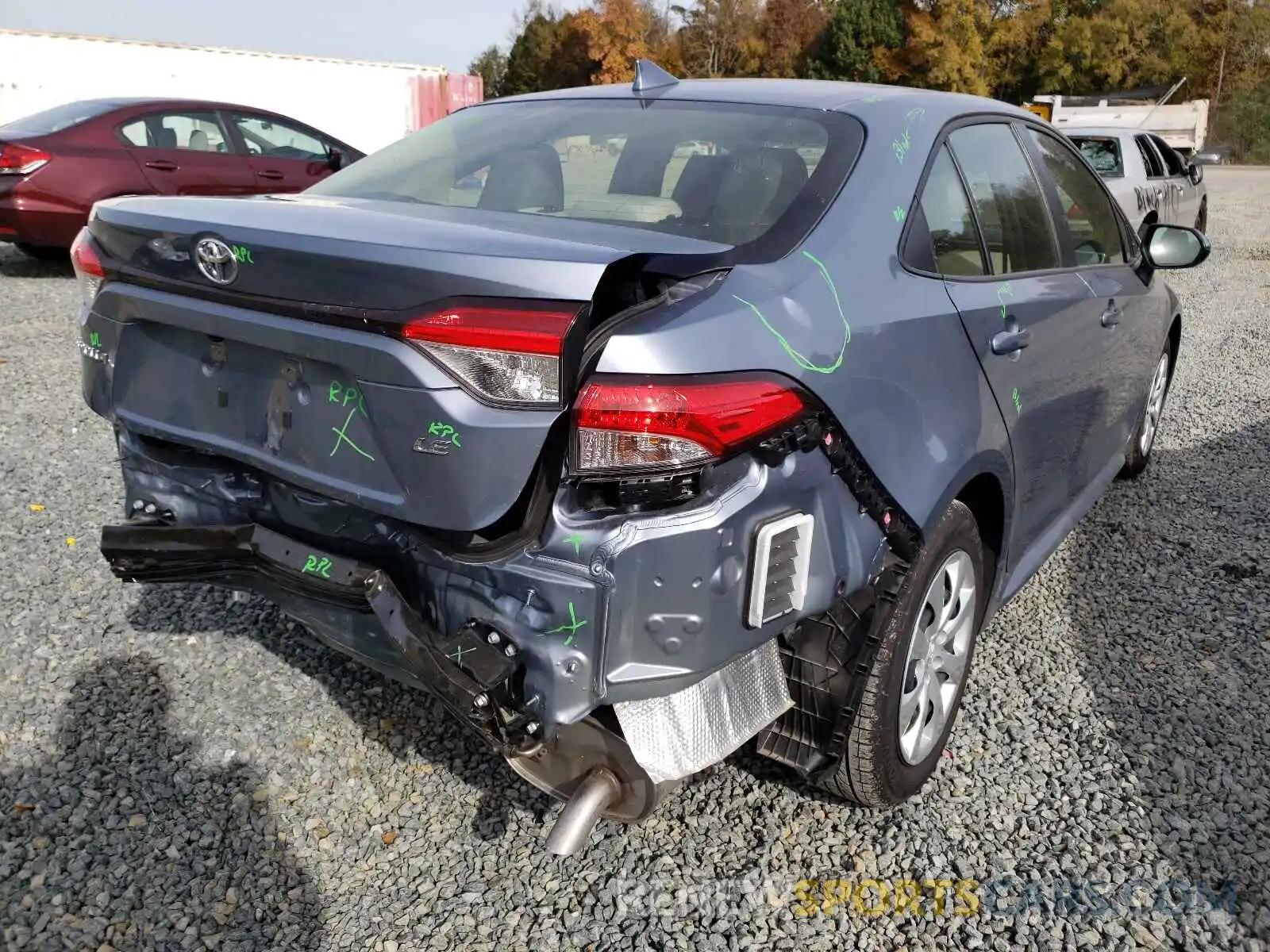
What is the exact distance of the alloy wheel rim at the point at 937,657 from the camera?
2449 mm

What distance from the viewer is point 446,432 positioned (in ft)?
5.93

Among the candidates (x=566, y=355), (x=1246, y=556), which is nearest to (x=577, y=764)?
(x=566, y=355)

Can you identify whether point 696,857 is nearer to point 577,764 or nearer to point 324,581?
point 577,764

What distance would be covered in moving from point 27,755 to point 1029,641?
3.08 meters

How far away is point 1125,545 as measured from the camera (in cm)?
420

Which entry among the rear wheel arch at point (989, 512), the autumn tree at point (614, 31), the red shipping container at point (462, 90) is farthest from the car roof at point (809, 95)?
the autumn tree at point (614, 31)

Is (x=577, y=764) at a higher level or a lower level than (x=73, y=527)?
higher

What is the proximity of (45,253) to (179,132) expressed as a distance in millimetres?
1792

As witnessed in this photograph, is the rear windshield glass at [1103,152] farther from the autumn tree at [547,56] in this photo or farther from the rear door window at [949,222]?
the autumn tree at [547,56]

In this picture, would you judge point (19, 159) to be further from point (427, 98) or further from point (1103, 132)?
point (427, 98)

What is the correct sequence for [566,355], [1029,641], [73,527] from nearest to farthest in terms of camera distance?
[566,355] → [1029,641] → [73,527]

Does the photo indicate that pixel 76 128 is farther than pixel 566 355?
Yes

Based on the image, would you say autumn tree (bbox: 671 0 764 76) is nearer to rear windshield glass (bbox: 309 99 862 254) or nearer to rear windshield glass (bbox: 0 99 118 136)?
rear windshield glass (bbox: 0 99 118 136)

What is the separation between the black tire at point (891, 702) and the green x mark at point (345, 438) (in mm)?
1175
